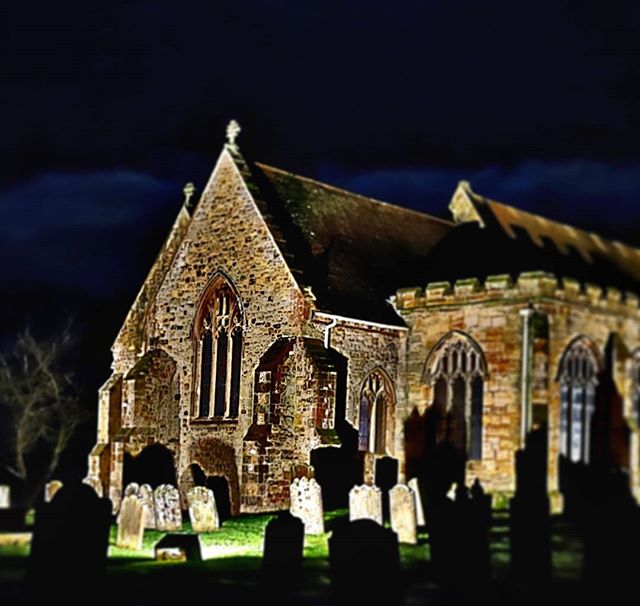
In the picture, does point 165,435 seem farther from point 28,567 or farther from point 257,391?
point 28,567

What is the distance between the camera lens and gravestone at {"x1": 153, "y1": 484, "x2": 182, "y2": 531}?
21.5m

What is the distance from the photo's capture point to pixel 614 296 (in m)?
25.2

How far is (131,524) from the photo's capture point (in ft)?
61.9

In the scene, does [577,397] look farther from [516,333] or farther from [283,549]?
[283,549]

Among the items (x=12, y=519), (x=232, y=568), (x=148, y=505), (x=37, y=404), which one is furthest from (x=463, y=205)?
(x=12, y=519)

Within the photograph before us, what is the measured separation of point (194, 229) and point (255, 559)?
41.6 feet

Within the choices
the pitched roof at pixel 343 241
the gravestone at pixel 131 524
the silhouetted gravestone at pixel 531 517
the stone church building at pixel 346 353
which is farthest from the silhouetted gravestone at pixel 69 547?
the pitched roof at pixel 343 241

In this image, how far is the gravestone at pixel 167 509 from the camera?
21.5m

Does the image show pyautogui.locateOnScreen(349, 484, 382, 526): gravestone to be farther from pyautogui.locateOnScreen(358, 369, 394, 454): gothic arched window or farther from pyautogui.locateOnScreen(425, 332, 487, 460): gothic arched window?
pyautogui.locateOnScreen(358, 369, 394, 454): gothic arched window

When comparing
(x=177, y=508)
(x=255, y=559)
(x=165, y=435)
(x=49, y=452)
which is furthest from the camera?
(x=49, y=452)

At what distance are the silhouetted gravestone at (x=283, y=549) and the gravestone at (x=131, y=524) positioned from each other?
310 cm

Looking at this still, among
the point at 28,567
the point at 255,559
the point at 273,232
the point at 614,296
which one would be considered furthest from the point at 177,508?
the point at 614,296

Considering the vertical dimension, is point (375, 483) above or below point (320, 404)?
below

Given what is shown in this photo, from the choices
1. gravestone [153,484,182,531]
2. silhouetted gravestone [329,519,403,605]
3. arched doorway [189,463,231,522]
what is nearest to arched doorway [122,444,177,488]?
arched doorway [189,463,231,522]
